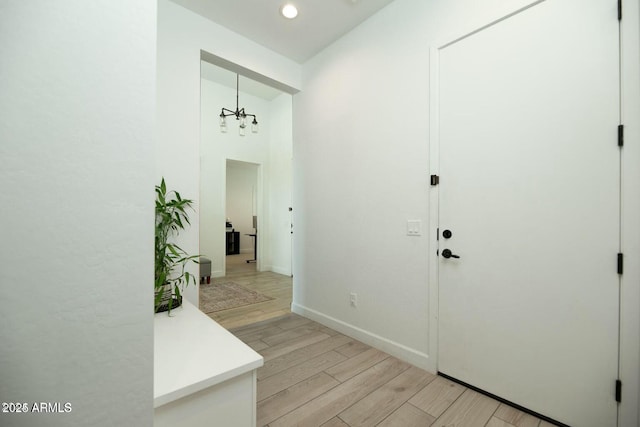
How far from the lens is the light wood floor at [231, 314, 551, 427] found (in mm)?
1485

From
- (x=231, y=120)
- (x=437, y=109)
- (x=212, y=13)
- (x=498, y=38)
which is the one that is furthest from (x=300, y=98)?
(x=231, y=120)

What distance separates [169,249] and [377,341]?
188 cm

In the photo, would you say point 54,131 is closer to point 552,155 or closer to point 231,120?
point 552,155

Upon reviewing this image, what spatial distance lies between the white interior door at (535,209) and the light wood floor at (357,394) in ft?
0.62

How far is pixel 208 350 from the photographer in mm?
1276

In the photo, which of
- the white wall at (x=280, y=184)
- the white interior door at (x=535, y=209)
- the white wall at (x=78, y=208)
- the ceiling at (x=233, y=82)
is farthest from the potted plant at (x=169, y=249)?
the ceiling at (x=233, y=82)

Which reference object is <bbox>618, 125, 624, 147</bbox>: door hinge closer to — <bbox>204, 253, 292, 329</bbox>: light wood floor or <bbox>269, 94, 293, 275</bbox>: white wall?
A: <bbox>204, 253, 292, 329</bbox>: light wood floor

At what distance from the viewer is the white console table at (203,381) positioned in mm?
989

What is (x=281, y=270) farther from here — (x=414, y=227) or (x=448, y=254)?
(x=448, y=254)

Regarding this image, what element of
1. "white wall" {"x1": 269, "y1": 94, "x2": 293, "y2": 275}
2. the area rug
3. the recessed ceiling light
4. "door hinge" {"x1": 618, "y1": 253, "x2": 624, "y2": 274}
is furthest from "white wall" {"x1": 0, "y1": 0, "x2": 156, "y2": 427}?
"white wall" {"x1": 269, "y1": 94, "x2": 293, "y2": 275}

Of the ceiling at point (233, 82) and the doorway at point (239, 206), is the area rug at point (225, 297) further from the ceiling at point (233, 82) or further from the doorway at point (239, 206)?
the doorway at point (239, 206)

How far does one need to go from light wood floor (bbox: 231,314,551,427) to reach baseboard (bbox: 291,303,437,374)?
0.05 m

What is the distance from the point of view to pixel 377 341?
230cm

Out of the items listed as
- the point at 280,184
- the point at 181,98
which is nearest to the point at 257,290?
the point at 280,184
